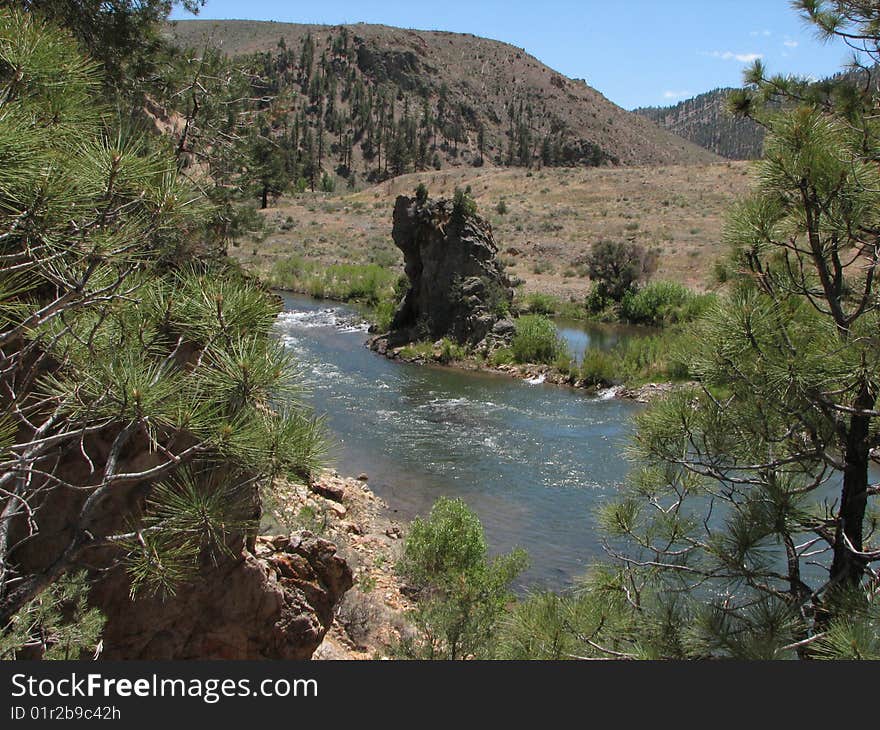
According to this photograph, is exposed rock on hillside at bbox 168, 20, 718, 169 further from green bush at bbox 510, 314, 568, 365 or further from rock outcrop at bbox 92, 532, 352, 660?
rock outcrop at bbox 92, 532, 352, 660

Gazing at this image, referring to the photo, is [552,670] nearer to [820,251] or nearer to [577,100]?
[820,251]

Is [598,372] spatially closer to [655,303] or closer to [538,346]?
[538,346]

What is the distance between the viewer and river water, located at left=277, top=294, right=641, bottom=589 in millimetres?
11570

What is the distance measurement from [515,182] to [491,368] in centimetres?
4732

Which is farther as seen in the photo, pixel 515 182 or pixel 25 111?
pixel 515 182

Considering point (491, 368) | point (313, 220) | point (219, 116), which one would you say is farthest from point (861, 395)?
point (313, 220)

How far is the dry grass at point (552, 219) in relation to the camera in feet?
136

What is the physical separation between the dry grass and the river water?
14614mm

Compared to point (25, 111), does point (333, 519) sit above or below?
below

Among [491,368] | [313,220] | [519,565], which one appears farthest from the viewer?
[313,220]

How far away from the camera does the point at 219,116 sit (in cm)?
1001

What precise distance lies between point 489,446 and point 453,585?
8.07 m

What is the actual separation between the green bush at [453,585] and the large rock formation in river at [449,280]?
16401 mm

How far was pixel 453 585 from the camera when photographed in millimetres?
7645
